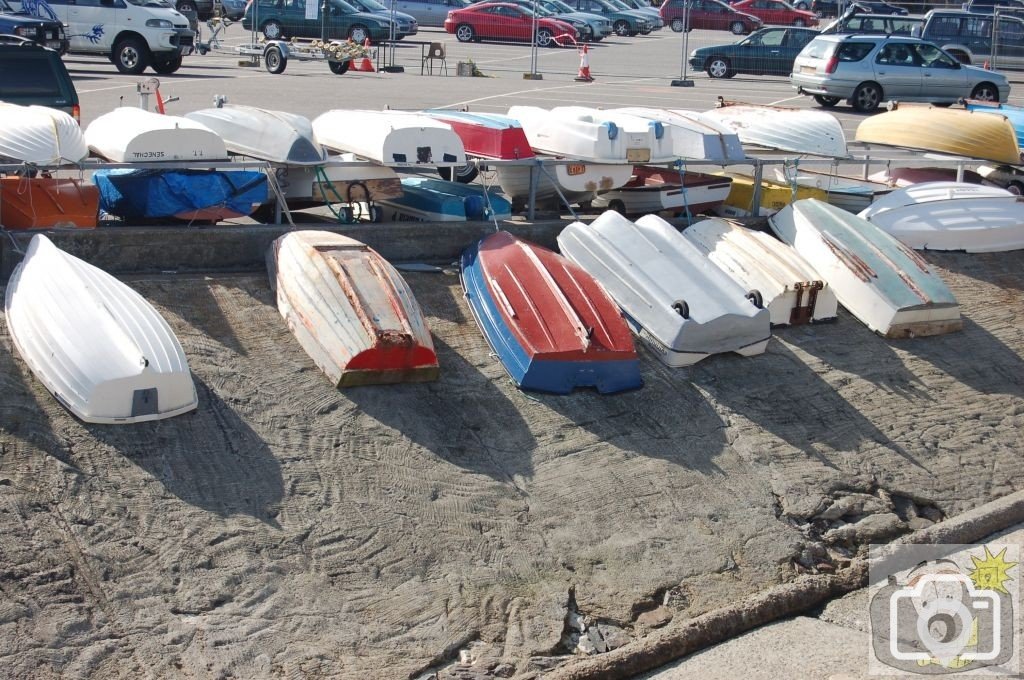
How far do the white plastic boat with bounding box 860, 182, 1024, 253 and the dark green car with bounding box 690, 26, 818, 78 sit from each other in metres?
15.5

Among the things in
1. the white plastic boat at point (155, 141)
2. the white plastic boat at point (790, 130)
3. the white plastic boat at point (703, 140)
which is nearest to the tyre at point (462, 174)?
the white plastic boat at point (703, 140)

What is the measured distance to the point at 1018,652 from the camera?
23.9 feet

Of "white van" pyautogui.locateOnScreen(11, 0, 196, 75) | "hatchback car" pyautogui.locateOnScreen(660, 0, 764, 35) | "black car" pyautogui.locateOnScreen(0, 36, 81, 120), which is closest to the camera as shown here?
"black car" pyautogui.locateOnScreen(0, 36, 81, 120)

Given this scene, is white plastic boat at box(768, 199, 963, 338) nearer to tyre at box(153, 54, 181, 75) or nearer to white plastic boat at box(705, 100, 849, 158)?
white plastic boat at box(705, 100, 849, 158)

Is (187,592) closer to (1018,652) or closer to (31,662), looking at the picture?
(31,662)

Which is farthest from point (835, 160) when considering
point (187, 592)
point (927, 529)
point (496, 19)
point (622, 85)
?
point (496, 19)

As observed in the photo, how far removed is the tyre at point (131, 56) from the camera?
75.6ft

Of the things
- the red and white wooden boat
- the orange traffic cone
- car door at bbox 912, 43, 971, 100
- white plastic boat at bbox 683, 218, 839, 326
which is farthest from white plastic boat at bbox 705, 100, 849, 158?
the orange traffic cone

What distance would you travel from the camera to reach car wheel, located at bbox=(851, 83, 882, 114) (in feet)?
75.8

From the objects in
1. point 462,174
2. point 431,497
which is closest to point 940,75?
point 462,174

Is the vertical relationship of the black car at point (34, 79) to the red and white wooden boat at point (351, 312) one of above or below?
above

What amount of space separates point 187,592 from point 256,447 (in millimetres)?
1334

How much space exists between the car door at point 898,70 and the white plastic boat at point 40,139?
55.1 feet

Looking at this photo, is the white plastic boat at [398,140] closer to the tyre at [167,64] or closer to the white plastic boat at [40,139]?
the white plastic boat at [40,139]
